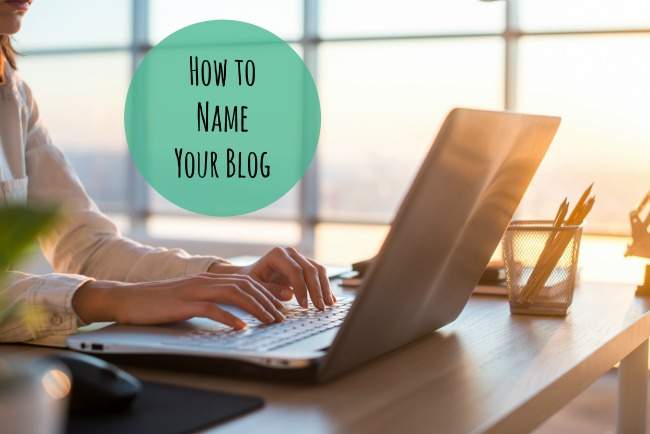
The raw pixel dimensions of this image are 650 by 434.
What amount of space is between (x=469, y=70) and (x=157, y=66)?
2.00m

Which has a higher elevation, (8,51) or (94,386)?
(8,51)

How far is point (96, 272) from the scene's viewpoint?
1.60 m

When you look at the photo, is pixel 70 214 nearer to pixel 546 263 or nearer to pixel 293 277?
pixel 293 277

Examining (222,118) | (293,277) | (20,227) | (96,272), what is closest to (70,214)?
(96,272)

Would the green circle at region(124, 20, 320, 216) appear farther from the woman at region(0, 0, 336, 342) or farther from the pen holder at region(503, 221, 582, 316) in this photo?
the pen holder at region(503, 221, 582, 316)

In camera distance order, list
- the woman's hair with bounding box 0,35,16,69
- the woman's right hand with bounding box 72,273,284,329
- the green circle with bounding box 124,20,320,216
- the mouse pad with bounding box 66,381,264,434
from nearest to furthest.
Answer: the mouse pad with bounding box 66,381,264,434
the woman's right hand with bounding box 72,273,284,329
the woman's hair with bounding box 0,35,16,69
the green circle with bounding box 124,20,320,216

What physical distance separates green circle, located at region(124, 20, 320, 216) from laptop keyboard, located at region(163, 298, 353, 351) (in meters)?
4.00

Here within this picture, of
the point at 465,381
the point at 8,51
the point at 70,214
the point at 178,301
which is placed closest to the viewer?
the point at 465,381

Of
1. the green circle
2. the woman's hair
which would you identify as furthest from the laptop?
the green circle

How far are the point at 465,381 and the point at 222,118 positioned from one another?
488 cm

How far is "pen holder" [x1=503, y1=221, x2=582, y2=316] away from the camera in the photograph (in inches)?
49.9

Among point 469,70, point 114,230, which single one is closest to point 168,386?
point 114,230

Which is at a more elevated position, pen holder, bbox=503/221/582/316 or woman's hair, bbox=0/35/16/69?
woman's hair, bbox=0/35/16/69

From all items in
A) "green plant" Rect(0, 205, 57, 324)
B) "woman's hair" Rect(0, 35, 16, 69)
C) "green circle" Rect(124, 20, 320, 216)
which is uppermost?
"woman's hair" Rect(0, 35, 16, 69)
